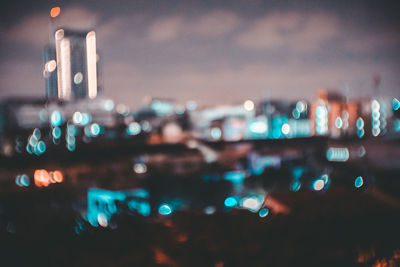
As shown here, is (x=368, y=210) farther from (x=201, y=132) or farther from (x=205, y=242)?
(x=201, y=132)

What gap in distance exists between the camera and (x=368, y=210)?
388cm

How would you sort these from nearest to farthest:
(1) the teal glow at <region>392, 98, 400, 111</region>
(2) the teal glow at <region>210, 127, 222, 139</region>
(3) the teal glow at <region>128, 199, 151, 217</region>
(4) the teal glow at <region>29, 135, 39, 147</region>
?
1. (3) the teal glow at <region>128, 199, 151, 217</region>
2. (1) the teal glow at <region>392, 98, 400, 111</region>
3. (4) the teal glow at <region>29, 135, 39, 147</region>
4. (2) the teal glow at <region>210, 127, 222, 139</region>

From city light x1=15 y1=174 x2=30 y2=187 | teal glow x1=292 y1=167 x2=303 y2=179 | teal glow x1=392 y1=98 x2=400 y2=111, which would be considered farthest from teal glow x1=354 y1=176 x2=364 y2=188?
city light x1=15 y1=174 x2=30 y2=187

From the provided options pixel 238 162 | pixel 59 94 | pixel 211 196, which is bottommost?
pixel 211 196

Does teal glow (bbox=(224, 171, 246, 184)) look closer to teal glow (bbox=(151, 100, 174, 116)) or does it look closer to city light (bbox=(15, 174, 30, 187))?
city light (bbox=(15, 174, 30, 187))

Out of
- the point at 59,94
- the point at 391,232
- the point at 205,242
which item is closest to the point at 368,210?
the point at 391,232

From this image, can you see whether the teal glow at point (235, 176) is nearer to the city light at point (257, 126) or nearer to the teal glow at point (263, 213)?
the teal glow at point (263, 213)

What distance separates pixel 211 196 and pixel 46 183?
15.3 ft

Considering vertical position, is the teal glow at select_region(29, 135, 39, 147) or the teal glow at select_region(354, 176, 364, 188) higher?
the teal glow at select_region(29, 135, 39, 147)

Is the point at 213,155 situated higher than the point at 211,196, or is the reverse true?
the point at 213,155

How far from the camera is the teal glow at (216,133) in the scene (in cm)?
2125

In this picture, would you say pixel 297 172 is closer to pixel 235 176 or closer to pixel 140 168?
pixel 235 176

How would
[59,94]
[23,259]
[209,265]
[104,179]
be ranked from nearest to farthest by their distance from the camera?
[209,265] < [23,259] < [59,94] < [104,179]

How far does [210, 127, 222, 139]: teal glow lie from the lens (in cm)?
2125
